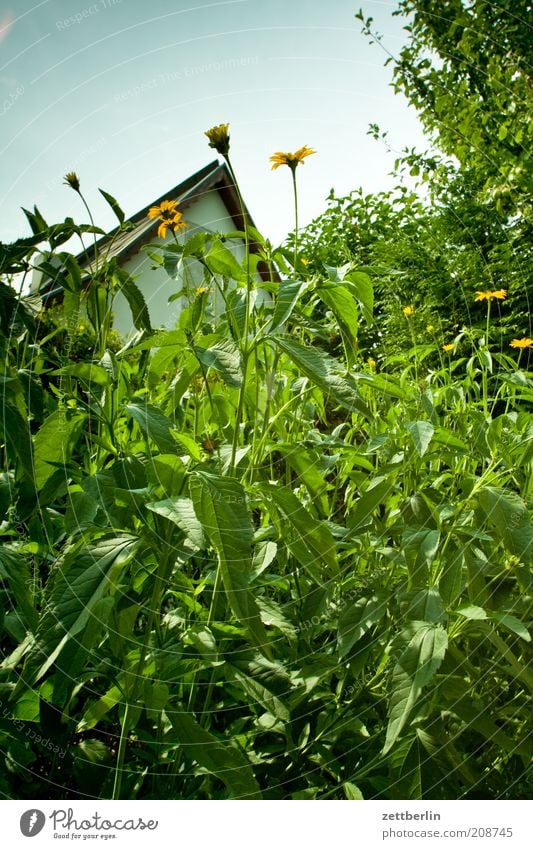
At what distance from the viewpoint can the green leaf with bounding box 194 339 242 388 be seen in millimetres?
636

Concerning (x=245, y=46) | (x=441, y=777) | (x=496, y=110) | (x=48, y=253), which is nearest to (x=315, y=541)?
(x=441, y=777)

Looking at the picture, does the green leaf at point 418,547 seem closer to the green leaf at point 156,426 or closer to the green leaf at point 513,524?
the green leaf at point 513,524

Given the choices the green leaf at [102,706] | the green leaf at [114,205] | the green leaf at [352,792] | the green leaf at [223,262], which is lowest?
the green leaf at [352,792]

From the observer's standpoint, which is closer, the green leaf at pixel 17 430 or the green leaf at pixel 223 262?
the green leaf at pixel 17 430

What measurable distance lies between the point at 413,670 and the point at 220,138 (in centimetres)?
56

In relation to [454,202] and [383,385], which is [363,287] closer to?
[383,385]

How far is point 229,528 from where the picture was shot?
0.52 m

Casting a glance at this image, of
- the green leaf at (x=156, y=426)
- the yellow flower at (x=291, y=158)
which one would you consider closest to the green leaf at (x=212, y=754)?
the green leaf at (x=156, y=426)

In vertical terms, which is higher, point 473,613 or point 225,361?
point 225,361

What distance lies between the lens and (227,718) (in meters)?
0.82

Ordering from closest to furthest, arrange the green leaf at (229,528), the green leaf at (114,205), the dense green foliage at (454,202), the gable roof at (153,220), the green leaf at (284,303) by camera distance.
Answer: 1. the green leaf at (229,528)
2. the green leaf at (284,303)
3. the green leaf at (114,205)
4. the gable roof at (153,220)
5. the dense green foliage at (454,202)

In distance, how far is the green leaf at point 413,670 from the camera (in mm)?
594

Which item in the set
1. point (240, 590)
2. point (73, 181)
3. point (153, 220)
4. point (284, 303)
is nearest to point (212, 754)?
point (240, 590)

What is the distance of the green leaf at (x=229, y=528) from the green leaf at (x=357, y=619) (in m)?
0.17
